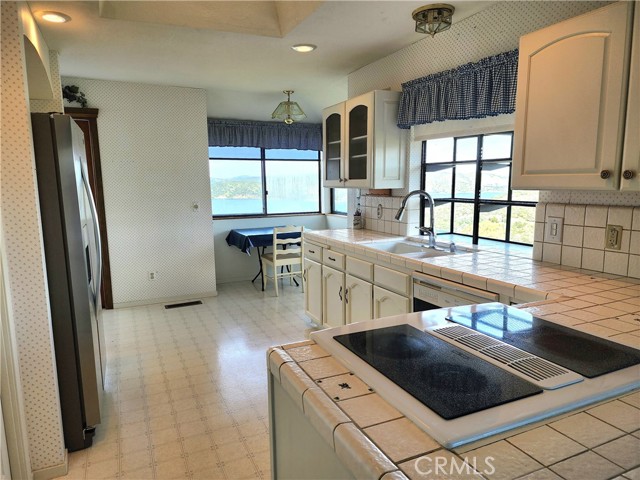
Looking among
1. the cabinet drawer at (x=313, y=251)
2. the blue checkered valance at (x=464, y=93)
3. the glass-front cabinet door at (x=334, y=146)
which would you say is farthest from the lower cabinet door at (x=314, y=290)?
the blue checkered valance at (x=464, y=93)

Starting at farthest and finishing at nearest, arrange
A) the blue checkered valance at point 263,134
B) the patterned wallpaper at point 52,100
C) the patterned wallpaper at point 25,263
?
the blue checkered valance at point 263,134, the patterned wallpaper at point 52,100, the patterned wallpaper at point 25,263

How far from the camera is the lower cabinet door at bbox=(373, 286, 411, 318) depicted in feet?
8.35

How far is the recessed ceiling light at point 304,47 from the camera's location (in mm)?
3007

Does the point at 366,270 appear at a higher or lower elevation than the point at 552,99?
lower

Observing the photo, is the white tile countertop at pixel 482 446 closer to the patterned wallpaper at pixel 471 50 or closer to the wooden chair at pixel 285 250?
the patterned wallpaper at pixel 471 50

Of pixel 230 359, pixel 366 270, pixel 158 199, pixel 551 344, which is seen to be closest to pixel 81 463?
pixel 230 359

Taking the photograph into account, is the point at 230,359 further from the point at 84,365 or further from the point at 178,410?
the point at 84,365

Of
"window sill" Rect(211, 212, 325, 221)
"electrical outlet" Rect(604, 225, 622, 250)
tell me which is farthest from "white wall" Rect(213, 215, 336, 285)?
"electrical outlet" Rect(604, 225, 622, 250)

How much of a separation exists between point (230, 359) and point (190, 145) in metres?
2.62

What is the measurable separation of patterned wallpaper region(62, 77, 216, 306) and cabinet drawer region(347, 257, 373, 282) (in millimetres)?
2430

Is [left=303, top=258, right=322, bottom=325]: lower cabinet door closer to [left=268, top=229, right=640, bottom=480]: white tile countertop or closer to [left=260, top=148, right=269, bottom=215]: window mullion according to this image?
[left=260, top=148, right=269, bottom=215]: window mullion

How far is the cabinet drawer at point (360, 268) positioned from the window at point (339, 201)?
2.95 m

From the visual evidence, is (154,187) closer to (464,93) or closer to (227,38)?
(227,38)

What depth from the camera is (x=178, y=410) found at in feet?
8.27
